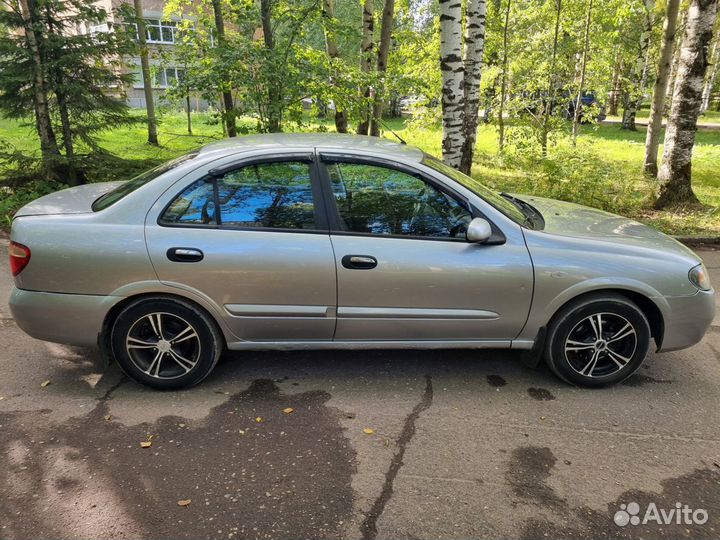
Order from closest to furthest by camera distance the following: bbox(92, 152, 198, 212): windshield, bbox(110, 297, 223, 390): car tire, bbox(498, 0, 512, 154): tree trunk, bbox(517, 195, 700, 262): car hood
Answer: bbox(110, 297, 223, 390): car tire
bbox(92, 152, 198, 212): windshield
bbox(517, 195, 700, 262): car hood
bbox(498, 0, 512, 154): tree trunk

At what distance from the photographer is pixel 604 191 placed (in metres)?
9.08

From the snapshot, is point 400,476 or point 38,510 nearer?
point 38,510

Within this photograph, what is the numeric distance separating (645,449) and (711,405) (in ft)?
2.83

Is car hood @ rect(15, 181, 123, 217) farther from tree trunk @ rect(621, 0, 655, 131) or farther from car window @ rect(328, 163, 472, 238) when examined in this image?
tree trunk @ rect(621, 0, 655, 131)

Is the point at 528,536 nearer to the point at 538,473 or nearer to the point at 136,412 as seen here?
the point at 538,473

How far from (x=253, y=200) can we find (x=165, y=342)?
3.65 ft

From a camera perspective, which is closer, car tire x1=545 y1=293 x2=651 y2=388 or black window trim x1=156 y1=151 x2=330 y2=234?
black window trim x1=156 y1=151 x2=330 y2=234

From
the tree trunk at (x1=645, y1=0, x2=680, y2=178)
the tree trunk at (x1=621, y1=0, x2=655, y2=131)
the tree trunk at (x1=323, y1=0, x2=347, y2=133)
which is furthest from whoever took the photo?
the tree trunk at (x1=621, y1=0, x2=655, y2=131)

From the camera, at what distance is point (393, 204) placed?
139 inches

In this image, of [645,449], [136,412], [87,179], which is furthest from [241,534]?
[87,179]

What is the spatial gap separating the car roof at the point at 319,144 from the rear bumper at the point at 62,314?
4.13 feet

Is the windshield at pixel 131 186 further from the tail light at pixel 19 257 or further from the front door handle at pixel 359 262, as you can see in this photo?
the front door handle at pixel 359 262

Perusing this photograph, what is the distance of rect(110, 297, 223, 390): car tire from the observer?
3426 millimetres

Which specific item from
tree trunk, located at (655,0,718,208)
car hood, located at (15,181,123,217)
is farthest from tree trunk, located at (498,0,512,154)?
car hood, located at (15,181,123,217)
